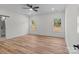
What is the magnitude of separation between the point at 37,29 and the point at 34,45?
316 millimetres

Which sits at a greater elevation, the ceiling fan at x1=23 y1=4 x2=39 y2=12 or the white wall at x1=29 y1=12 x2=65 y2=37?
the ceiling fan at x1=23 y1=4 x2=39 y2=12

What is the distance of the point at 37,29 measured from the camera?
1819mm

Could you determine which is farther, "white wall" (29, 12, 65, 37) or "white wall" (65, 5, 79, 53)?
"white wall" (29, 12, 65, 37)

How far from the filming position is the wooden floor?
1.66m

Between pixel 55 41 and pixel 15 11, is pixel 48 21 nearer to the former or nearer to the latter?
pixel 55 41

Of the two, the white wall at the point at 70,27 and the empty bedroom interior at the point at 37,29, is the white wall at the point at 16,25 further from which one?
the white wall at the point at 70,27

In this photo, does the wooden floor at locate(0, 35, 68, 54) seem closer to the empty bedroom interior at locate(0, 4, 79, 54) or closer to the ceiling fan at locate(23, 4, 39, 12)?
the empty bedroom interior at locate(0, 4, 79, 54)

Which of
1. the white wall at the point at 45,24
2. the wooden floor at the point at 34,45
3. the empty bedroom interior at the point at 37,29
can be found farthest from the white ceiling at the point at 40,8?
the wooden floor at the point at 34,45

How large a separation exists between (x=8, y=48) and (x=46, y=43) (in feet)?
2.33

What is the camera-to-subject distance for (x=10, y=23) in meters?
1.74

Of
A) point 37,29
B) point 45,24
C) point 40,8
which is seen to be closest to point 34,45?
point 37,29

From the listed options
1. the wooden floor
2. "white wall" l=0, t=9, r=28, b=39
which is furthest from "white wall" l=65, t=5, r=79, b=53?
"white wall" l=0, t=9, r=28, b=39

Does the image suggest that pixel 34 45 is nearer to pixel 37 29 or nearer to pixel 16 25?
pixel 37 29
